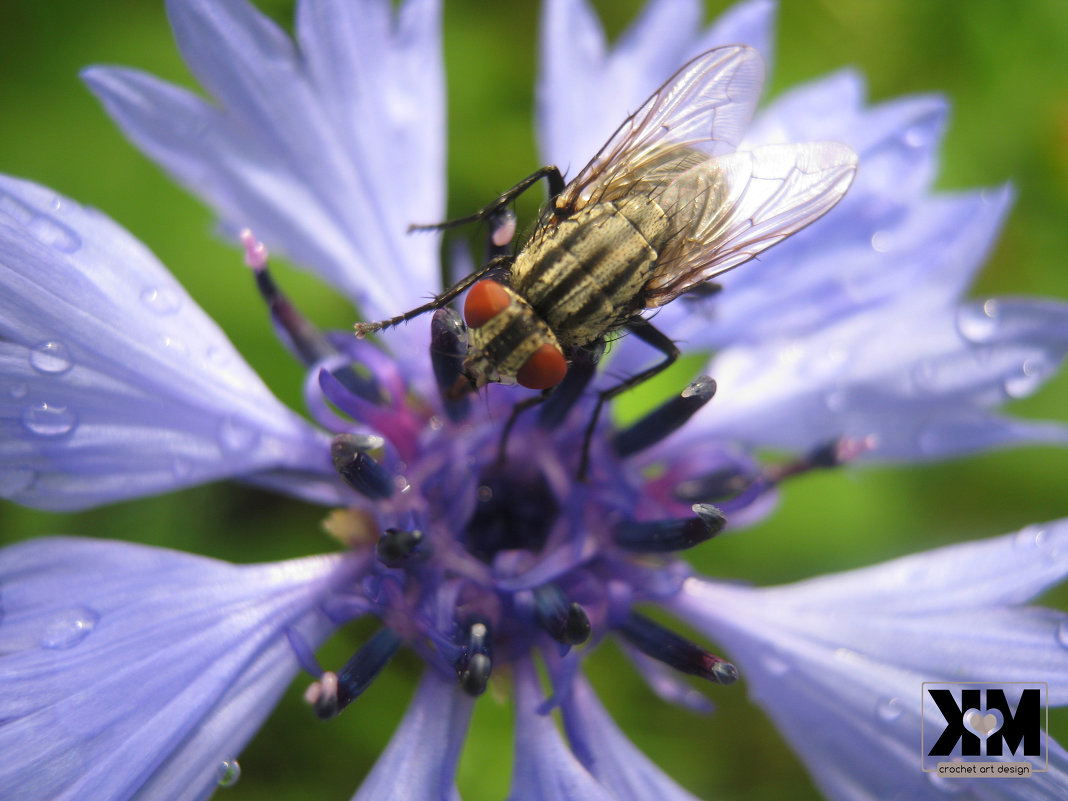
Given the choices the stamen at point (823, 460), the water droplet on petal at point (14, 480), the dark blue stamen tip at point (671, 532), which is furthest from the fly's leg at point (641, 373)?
the water droplet on petal at point (14, 480)

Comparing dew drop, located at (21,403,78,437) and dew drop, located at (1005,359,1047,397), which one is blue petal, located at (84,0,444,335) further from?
dew drop, located at (1005,359,1047,397)

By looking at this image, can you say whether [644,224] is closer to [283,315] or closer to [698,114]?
[698,114]

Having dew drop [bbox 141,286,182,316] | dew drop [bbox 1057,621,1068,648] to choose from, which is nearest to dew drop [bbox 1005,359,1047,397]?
dew drop [bbox 1057,621,1068,648]

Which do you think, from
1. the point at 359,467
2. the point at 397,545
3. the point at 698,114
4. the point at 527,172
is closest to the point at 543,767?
the point at 397,545

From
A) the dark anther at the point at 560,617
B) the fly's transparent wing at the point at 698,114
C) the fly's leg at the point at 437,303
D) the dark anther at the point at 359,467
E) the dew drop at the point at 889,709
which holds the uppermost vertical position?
the fly's transparent wing at the point at 698,114

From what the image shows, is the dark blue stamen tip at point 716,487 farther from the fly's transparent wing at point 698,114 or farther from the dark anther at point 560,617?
the fly's transparent wing at point 698,114

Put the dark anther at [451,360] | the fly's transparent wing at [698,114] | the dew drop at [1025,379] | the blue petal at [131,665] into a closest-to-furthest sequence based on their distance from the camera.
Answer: the blue petal at [131,665] → the dark anther at [451,360] → the fly's transparent wing at [698,114] → the dew drop at [1025,379]

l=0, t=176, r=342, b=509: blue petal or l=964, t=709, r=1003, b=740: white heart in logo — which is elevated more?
l=0, t=176, r=342, b=509: blue petal
